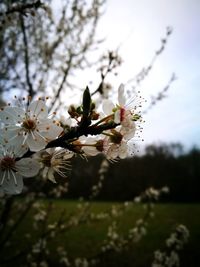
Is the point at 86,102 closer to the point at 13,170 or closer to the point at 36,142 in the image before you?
the point at 36,142

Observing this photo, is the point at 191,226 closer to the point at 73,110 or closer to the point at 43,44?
the point at 43,44

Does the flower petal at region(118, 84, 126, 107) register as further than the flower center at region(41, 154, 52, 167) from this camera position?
No

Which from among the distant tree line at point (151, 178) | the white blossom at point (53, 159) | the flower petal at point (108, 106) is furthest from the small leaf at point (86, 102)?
the distant tree line at point (151, 178)

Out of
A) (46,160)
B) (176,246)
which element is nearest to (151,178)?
(176,246)

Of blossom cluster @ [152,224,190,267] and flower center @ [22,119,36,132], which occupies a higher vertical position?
flower center @ [22,119,36,132]

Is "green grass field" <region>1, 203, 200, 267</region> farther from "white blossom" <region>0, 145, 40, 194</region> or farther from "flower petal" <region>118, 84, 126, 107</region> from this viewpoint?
"flower petal" <region>118, 84, 126, 107</region>

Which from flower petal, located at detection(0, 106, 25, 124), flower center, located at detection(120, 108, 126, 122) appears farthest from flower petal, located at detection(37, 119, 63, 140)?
flower center, located at detection(120, 108, 126, 122)
